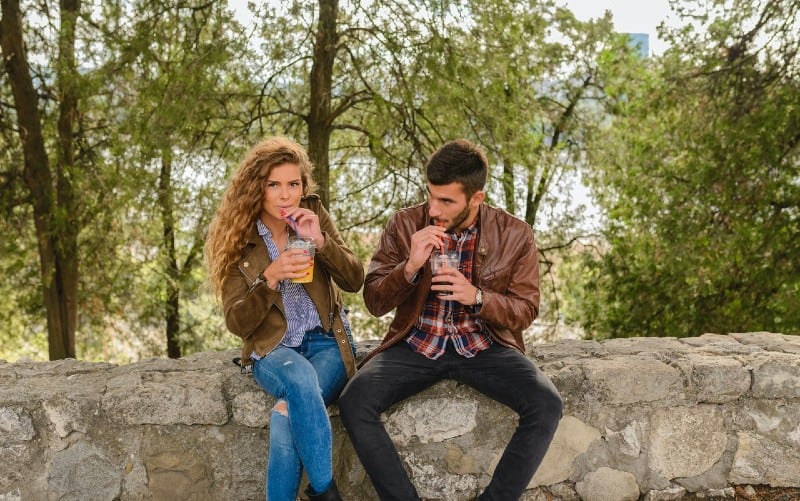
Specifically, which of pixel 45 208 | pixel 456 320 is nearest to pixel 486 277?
pixel 456 320

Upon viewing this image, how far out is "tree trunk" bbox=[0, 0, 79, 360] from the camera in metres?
8.42

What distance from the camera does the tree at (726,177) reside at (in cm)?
802

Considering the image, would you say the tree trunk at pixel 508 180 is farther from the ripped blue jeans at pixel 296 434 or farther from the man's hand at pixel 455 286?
the ripped blue jeans at pixel 296 434

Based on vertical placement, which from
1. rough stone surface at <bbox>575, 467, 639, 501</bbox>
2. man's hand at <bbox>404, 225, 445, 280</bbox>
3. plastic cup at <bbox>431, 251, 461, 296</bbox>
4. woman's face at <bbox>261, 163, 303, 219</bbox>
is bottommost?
rough stone surface at <bbox>575, 467, 639, 501</bbox>

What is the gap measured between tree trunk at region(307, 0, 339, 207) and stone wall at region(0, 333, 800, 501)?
474cm

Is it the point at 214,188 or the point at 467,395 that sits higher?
the point at 214,188

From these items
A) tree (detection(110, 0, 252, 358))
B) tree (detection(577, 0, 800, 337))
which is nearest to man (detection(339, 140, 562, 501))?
tree (detection(110, 0, 252, 358))

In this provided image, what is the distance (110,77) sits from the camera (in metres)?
7.41

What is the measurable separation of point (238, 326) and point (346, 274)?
Result: 0.42m

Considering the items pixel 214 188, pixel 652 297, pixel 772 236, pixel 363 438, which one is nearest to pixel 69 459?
pixel 363 438

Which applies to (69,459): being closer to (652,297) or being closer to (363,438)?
(363,438)

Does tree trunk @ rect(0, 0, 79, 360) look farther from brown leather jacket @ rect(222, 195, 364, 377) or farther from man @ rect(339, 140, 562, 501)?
man @ rect(339, 140, 562, 501)

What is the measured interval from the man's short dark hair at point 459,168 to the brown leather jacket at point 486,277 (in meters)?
0.13

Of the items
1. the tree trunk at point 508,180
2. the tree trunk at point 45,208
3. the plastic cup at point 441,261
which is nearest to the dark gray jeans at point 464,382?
the plastic cup at point 441,261
